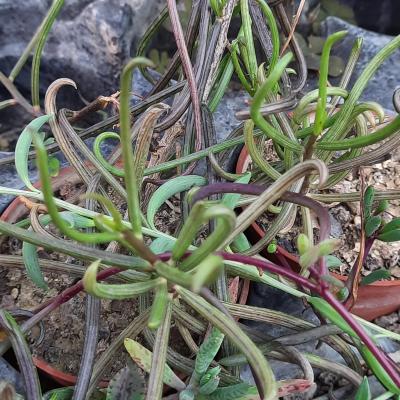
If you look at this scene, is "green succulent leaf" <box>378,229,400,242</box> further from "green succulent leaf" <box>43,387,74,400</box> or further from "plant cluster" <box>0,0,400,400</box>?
"green succulent leaf" <box>43,387,74,400</box>

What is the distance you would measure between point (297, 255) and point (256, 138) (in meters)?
0.17

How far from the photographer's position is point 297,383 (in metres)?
0.48

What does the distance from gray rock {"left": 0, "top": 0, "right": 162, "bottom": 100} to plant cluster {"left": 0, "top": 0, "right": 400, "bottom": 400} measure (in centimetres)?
39

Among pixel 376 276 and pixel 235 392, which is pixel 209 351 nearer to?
pixel 235 392

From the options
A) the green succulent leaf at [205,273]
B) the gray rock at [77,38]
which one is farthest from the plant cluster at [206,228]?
the gray rock at [77,38]

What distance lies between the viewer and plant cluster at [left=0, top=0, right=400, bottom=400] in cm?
38

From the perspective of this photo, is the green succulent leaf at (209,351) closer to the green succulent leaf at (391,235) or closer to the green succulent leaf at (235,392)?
the green succulent leaf at (235,392)

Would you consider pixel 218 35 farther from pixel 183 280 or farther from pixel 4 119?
pixel 4 119

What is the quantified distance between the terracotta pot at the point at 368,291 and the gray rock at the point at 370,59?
0.50 meters

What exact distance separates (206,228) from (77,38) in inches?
25.6

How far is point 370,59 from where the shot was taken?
3.86 feet

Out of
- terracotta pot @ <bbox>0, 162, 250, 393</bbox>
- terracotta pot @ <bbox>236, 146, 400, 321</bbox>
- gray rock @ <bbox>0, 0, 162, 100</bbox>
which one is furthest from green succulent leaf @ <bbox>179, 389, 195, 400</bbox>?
gray rock @ <bbox>0, 0, 162, 100</bbox>

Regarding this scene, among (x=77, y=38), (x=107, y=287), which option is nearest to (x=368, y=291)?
(x=107, y=287)

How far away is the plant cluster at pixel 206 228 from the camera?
0.38 m
